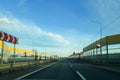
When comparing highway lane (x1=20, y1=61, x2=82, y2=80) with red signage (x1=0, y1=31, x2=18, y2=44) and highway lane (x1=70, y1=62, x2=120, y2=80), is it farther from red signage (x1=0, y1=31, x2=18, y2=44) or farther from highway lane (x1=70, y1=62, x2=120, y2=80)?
red signage (x1=0, y1=31, x2=18, y2=44)

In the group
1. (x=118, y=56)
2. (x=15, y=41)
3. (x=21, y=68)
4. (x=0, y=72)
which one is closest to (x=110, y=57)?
(x=118, y=56)

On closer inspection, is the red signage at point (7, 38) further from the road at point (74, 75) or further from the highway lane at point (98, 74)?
the highway lane at point (98, 74)

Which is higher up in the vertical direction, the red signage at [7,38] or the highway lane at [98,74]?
the red signage at [7,38]

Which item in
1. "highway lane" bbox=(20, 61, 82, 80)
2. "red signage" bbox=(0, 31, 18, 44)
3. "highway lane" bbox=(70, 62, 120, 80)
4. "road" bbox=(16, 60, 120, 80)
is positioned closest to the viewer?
"highway lane" bbox=(20, 61, 82, 80)

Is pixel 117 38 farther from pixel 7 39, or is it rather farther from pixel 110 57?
pixel 7 39

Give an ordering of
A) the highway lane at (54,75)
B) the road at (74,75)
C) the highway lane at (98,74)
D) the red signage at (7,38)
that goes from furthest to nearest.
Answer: the red signage at (7,38), the highway lane at (98,74), the road at (74,75), the highway lane at (54,75)

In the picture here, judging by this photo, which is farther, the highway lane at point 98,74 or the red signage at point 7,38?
the red signage at point 7,38

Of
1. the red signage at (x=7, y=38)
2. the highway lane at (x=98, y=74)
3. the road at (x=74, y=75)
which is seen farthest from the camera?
the red signage at (x=7, y=38)

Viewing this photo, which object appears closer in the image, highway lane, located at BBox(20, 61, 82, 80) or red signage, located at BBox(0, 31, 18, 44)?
highway lane, located at BBox(20, 61, 82, 80)

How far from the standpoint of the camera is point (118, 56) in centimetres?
7794

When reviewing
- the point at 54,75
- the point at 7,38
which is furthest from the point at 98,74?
the point at 7,38

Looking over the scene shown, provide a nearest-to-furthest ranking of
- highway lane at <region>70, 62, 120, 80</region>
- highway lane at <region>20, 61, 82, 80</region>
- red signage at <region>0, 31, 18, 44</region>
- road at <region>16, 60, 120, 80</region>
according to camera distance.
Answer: highway lane at <region>20, 61, 82, 80</region> → road at <region>16, 60, 120, 80</region> → highway lane at <region>70, 62, 120, 80</region> → red signage at <region>0, 31, 18, 44</region>

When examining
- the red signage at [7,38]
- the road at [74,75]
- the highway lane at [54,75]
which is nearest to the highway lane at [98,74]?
the road at [74,75]

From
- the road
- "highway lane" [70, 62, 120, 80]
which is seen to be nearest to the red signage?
the road
